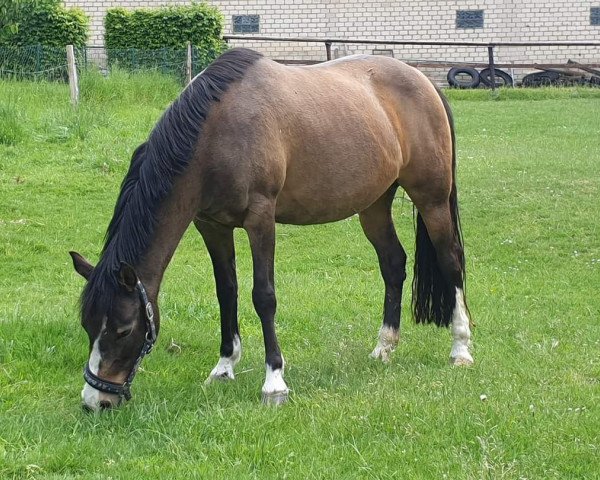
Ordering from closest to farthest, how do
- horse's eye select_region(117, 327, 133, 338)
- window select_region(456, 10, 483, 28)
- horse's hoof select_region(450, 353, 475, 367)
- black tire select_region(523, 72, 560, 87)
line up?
horse's eye select_region(117, 327, 133, 338) < horse's hoof select_region(450, 353, 475, 367) < black tire select_region(523, 72, 560, 87) < window select_region(456, 10, 483, 28)

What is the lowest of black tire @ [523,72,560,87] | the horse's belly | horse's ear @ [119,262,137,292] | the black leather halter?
black tire @ [523,72,560,87]

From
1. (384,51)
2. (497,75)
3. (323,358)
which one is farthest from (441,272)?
(497,75)

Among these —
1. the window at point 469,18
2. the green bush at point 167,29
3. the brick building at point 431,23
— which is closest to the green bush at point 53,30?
the green bush at point 167,29

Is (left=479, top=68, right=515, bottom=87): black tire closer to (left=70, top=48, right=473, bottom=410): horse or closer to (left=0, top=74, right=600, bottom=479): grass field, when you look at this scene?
(left=0, top=74, right=600, bottom=479): grass field

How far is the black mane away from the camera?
4172 millimetres

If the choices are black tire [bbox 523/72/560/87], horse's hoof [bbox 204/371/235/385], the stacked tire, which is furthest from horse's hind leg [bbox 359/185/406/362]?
black tire [bbox 523/72/560/87]

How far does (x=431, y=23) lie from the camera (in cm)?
3095

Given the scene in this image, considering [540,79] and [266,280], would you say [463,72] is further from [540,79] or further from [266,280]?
[266,280]

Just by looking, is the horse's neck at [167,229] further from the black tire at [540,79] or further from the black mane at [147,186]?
the black tire at [540,79]

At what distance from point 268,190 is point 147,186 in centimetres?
65

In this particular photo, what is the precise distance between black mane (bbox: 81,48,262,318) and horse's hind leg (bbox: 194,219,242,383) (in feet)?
2.15

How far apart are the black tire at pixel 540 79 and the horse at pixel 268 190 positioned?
24151mm

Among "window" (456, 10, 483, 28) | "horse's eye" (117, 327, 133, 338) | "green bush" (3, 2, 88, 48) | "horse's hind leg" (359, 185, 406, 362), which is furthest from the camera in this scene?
"window" (456, 10, 483, 28)

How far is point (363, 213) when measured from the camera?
600 centimetres
